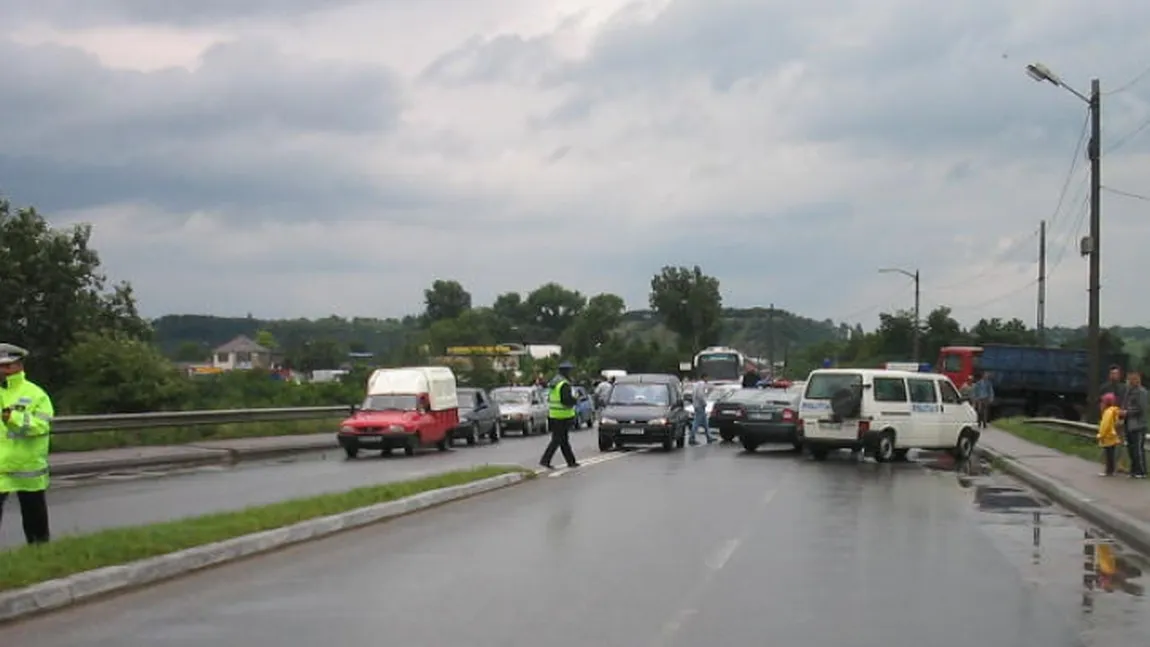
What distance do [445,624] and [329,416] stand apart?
97.6ft

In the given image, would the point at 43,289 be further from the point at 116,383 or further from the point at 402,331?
the point at 402,331

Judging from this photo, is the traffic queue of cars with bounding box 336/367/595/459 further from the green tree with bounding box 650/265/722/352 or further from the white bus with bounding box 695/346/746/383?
the green tree with bounding box 650/265/722/352

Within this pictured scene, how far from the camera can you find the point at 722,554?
11906 millimetres

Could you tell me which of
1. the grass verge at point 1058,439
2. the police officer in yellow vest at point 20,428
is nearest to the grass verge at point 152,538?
the police officer in yellow vest at point 20,428

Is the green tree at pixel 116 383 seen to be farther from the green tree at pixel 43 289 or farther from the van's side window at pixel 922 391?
the van's side window at pixel 922 391

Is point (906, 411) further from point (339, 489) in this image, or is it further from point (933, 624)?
point (933, 624)

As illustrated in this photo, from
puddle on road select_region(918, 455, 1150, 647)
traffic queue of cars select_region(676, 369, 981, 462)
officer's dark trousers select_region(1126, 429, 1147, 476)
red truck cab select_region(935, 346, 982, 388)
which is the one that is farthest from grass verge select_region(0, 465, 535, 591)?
red truck cab select_region(935, 346, 982, 388)

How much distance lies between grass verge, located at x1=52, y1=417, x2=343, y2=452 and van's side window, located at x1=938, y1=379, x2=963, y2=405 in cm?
1716

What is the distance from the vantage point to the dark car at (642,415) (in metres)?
29.6

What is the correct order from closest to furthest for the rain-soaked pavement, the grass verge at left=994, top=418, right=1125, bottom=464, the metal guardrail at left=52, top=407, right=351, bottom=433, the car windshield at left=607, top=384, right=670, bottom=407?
the rain-soaked pavement, the metal guardrail at left=52, top=407, right=351, bottom=433, the grass verge at left=994, top=418, right=1125, bottom=464, the car windshield at left=607, top=384, right=670, bottom=407

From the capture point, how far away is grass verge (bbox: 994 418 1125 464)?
26.0 meters

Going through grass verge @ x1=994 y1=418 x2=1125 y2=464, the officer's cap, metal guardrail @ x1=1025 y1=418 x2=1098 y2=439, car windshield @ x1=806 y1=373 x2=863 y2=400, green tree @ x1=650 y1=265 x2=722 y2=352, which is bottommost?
grass verge @ x1=994 y1=418 x2=1125 y2=464

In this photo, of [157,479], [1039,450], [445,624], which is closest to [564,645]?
[445,624]

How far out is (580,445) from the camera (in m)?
32.9
